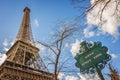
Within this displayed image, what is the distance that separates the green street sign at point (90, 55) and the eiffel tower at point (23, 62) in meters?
24.7

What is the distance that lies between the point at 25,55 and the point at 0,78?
10.3 m

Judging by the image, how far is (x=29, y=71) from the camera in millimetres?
35156

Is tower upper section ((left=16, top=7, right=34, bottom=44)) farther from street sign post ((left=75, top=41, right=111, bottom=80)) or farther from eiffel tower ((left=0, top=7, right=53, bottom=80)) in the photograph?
street sign post ((left=75, top=41, right=111, bottom=80))

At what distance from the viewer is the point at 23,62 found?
37.6 metres

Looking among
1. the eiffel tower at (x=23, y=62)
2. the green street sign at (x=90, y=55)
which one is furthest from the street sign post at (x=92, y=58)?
the eiffel tower at (x=23, y=62)

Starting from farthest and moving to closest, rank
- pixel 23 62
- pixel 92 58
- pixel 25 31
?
pixel 25 31 < pixel 23 62 < pixel 92 58

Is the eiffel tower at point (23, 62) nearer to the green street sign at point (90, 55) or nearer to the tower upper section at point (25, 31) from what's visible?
the tower upper section at point (25, 31)

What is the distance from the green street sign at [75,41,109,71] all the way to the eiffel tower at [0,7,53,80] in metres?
24.7

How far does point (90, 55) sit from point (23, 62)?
3396 centimetres

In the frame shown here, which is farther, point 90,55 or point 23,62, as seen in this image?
point 23,62

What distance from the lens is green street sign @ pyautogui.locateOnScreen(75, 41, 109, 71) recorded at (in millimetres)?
4844

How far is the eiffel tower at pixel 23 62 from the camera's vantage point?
32.8 m

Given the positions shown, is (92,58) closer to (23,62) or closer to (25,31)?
(23,62)

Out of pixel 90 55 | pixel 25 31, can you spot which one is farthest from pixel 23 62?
pixel 90 55
